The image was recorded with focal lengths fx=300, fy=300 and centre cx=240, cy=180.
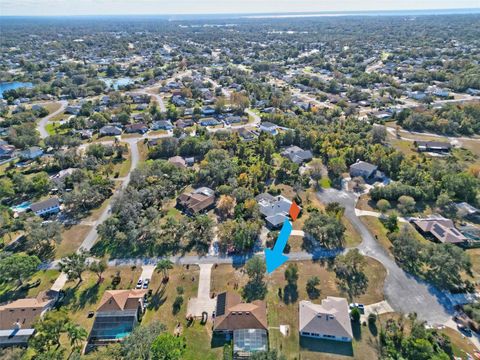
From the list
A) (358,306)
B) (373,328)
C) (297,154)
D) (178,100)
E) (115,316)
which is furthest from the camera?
(178,100)

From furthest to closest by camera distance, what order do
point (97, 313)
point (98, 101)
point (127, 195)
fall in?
point (98, 101)
point (127, 195)
point (97, 313)

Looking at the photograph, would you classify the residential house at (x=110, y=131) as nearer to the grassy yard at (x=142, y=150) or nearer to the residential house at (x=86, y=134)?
the residential house at (x=86, y=134)

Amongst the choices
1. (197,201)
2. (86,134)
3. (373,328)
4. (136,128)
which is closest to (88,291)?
(197,201)

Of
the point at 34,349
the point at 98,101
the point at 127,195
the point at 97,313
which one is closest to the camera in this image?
the point at 34,349

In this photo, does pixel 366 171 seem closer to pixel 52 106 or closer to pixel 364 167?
pixel 364 167

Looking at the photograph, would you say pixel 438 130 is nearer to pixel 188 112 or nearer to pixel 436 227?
pixel 436 227

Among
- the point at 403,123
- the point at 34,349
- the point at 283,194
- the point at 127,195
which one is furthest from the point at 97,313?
the point at 403,123
